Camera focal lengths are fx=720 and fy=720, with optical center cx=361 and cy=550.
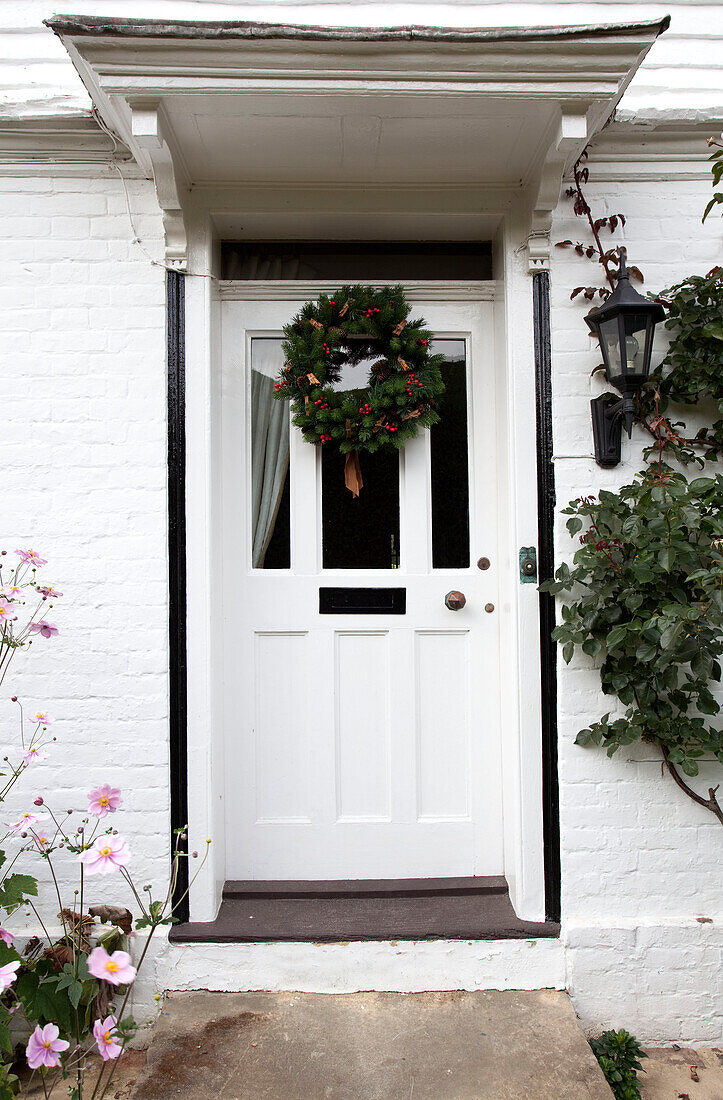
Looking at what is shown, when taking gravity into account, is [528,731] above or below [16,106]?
below

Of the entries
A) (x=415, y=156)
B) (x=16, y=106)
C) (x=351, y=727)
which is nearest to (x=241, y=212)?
(x=415, y=156)

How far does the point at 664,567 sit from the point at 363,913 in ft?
4.97

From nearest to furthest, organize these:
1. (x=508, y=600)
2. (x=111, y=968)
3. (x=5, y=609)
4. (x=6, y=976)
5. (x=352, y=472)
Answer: (x=111, y=968) < (x=6, y=976) < (x=5, y=609) < (x=508, y=600) < (x=352, y=472)

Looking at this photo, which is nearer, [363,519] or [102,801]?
[102,801]

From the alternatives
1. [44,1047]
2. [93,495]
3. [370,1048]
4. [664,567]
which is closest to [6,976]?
[44,1047]

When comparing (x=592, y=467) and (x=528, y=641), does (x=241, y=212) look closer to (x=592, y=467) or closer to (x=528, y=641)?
(x=592, y=467)

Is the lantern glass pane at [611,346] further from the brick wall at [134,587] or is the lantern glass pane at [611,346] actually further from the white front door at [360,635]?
the white front door at [360,635]

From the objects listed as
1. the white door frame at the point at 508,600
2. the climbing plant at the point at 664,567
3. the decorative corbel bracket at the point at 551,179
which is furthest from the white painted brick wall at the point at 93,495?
the climbing plant at the point at 664,567

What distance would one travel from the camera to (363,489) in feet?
8.83

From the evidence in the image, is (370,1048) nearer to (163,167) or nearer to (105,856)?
(105,856)

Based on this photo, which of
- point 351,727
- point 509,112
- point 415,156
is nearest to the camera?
point 509,112

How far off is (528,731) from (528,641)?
30 centimetres

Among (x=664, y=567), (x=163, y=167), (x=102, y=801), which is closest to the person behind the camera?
(x=102, y=801)

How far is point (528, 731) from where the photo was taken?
2434mm
